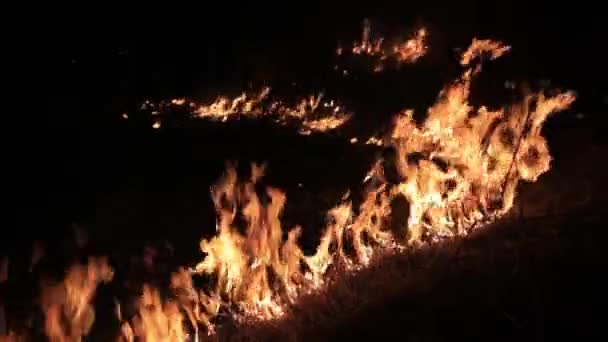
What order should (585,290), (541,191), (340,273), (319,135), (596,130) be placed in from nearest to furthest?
(585,290) → (340,273) → (541,191) → (319,135) → (596,130)

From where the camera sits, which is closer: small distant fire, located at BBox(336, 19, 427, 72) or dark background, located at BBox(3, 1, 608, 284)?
dark background, located at BBox(3, 1, 608, 284)

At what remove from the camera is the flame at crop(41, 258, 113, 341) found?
5.12 meters

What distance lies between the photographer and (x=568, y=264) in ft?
20.9

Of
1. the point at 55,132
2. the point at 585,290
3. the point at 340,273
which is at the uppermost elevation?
the point at 55,132

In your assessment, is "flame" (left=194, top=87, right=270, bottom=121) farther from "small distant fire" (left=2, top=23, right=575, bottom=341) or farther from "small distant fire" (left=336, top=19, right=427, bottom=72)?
"small distant fire" (left=336, top=19, right=427, bottom=72)

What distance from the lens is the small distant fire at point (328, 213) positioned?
5531mm

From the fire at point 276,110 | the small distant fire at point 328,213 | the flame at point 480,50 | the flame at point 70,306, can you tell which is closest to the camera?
the flame at point 70,306

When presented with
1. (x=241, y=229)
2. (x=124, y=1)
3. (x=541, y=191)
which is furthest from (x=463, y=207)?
(x=124, y=1)

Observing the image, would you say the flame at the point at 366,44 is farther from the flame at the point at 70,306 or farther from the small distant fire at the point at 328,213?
the flame at the point at 70,306

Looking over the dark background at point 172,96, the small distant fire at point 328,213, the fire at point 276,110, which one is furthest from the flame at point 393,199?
the dark background at point 172,96

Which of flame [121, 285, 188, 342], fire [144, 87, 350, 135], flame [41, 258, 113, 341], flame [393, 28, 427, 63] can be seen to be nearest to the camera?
flame [41, 258, 113, 341]

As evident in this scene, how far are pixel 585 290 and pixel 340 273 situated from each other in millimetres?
2178

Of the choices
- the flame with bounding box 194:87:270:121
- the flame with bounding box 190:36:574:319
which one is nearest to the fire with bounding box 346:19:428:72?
the flame with bounding box 190:36:574:319

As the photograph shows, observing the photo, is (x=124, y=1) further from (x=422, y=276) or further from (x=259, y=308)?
(x=422, y=276)
